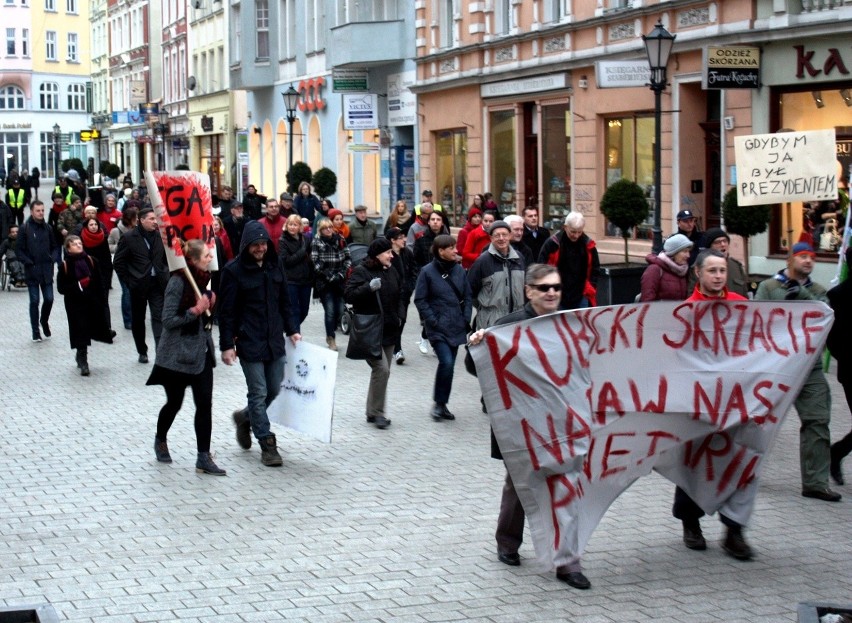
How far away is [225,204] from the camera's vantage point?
25906 mm

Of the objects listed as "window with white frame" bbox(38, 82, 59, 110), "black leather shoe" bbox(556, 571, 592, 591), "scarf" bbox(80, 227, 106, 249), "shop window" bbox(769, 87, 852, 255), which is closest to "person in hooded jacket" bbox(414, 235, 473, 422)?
"black leather shoe" bbox(556, 571, 592, 591)

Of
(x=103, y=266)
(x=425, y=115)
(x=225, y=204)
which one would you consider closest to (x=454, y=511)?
(x=103, y=266)

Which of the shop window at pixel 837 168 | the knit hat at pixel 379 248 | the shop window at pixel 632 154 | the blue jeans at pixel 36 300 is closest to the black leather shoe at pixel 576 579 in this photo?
the knit hat at pixel 379 248

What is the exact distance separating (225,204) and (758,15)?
A: 9.87 metres

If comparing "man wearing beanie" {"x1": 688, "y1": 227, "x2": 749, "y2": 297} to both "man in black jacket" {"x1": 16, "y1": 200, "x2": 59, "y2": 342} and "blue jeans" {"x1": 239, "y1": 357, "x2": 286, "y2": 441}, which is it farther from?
"man in black jacket" {"x1": 16, "y1": 200, "x2": 59, "y2": 342}

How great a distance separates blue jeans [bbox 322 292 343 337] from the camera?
18.1 meters

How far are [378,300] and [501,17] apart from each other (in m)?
19.3

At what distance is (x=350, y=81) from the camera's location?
38.7m

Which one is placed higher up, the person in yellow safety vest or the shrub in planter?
the person in yellow safety vest

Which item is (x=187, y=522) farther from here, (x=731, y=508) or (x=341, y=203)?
(x=341, y=203)

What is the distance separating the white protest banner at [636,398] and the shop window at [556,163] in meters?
20.1

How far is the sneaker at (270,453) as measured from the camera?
36.4 feet

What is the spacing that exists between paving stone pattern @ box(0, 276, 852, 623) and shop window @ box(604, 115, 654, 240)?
12276mm

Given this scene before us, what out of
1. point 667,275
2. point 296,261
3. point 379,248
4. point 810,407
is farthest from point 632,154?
point 810,407
